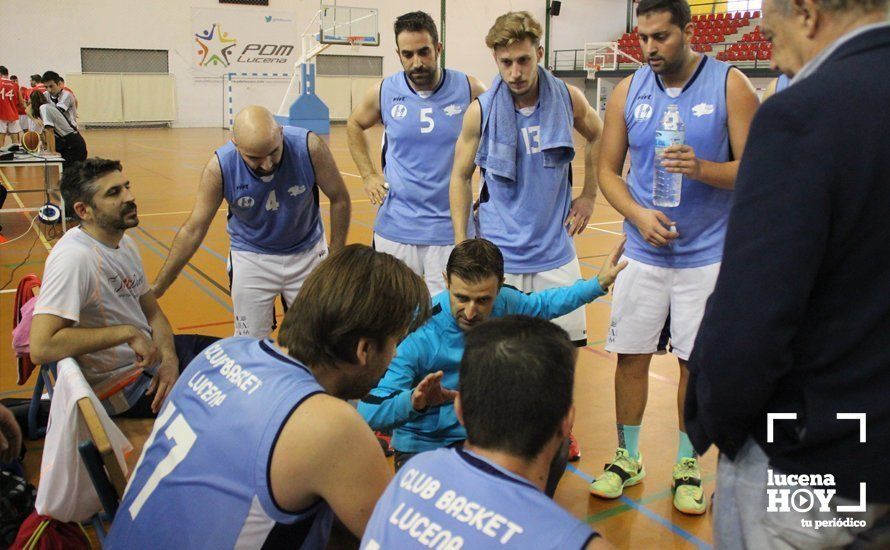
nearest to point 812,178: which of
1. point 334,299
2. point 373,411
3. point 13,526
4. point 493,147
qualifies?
point 334,299

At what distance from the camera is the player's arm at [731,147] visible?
3.01 m

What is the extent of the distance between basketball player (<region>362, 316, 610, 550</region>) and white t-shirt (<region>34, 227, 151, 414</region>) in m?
2.24

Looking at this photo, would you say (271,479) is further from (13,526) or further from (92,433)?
(13,526)

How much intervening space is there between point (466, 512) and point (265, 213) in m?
3.21

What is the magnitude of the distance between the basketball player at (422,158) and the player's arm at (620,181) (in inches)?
45.0

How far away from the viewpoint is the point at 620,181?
3.50 meters

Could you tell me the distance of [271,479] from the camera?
1.66m

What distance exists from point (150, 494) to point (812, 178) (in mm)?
1552

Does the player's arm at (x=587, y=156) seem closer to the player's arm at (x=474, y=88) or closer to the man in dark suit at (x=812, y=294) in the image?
the player's arm at (x=474, y=88)

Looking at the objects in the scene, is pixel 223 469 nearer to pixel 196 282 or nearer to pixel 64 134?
pixel 196 282

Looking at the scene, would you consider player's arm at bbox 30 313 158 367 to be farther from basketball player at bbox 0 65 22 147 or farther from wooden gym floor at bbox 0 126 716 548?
basketball player at bbox 0 65 22 147

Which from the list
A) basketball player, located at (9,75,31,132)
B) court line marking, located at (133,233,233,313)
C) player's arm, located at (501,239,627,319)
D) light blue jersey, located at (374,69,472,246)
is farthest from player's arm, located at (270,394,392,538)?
basketball player, located at (9,75,31,132)

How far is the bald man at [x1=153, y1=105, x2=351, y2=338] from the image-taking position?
4.03m

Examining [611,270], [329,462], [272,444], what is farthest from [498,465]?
[611,270]
